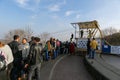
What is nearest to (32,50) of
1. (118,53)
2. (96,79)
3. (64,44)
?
(96,79)

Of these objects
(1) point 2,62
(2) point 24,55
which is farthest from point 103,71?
(1) point 2,62

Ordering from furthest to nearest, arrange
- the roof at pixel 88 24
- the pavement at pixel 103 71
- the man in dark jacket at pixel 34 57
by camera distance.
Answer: the roof at pixel 88 24
the pavement at pixel 103 71
the man in dark jacket at pixel 34 57

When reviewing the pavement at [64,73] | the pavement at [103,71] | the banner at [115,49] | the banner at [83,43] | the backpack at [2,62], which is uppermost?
the backpack at [2,62]

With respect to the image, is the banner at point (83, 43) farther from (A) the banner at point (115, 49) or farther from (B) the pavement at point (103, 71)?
(B) the pavement at point (103, 71)

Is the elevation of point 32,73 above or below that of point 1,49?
below

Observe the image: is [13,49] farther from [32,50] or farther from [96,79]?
[96,79]

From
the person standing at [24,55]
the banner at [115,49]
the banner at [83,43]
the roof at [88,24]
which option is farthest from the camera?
the banner at [115,49]

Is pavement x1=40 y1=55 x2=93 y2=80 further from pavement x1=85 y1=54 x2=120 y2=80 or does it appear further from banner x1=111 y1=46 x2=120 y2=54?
banner x1=111 y1=46 x2=120 y2=54

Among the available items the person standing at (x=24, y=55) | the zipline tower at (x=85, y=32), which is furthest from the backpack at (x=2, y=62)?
the zipline tower at (x=85, y=32)

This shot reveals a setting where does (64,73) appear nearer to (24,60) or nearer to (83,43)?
(24,60)

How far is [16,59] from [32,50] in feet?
2.84

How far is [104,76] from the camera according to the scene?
10672 mm

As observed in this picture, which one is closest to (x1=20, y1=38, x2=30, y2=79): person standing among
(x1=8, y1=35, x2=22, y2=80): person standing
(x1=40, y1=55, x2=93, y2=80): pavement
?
(x1=8, y1=35, x2=22, y2=80): person standing

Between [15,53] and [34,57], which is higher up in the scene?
[15,53]
